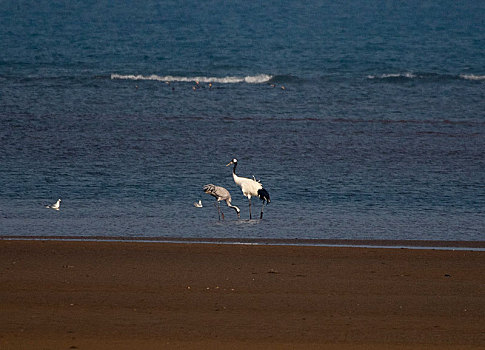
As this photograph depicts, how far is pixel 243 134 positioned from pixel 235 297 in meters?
11.7

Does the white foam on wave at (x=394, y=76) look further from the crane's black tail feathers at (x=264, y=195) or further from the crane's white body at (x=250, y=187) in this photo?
the crane's black tail feathers at (x=264, y=195)

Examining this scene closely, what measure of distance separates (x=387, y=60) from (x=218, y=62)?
7.84 m

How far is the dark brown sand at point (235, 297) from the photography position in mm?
4988

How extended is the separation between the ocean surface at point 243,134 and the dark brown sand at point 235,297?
4.17ft

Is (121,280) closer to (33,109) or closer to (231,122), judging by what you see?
(231,122)

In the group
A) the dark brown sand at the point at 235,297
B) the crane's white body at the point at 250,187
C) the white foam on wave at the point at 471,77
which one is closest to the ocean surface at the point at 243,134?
the white foam on wave at the point at 471,77

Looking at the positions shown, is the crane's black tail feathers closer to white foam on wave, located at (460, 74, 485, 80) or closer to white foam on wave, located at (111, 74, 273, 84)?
white foam on wave, located at (111, 74, 273, 84)

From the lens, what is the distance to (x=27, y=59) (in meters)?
35.7

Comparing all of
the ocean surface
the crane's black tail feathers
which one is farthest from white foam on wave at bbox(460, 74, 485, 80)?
the crane's black tail feathers

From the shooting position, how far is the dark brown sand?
4.99 m

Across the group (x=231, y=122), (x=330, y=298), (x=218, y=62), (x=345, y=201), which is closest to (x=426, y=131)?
(x=231, y=122)

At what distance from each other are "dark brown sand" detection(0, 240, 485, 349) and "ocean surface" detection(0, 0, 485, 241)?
1270mm

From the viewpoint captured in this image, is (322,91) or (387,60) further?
(387,60)

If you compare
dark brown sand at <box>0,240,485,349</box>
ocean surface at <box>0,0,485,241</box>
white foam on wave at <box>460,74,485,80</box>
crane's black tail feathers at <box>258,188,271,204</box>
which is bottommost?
white foam on wave at <box>460,74,485,80</box>
